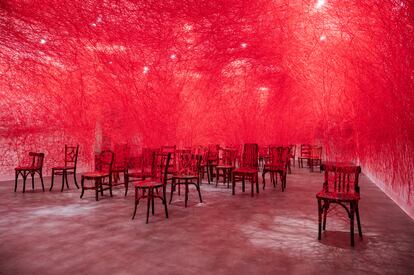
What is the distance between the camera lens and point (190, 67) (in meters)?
7.94

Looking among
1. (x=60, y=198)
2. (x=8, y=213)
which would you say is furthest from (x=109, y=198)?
(x=8, y=213)

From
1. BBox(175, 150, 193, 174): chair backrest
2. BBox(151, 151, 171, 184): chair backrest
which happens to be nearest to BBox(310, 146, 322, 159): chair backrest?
BBox(175, 150, 193, 174): chair backrest

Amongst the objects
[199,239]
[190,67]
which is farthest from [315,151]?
[199,239]

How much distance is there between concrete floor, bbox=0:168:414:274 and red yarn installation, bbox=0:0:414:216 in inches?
67.0

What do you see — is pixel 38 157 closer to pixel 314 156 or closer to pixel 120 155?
pixel 120 155

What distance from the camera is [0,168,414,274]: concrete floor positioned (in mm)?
3041

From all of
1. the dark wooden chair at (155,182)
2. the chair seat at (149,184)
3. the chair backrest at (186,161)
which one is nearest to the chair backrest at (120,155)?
the chair backrest at (186,161)

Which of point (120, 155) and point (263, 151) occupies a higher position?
point (263, 151)

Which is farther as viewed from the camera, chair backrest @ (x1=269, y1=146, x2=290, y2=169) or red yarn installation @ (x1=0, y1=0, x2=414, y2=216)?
chair backrest @ (x1=269, y1=146, x2=290, y2=169)

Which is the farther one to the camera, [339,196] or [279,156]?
[279,156]

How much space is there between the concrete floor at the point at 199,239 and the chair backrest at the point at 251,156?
1206 millimetres

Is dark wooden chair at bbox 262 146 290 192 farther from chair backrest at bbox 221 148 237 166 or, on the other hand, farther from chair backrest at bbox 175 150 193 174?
chair backrest at bbox 175 150 193 174

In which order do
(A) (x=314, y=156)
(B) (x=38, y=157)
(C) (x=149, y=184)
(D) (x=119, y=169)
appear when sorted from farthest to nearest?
(A) (x=314, y=156), (D) (x=119, y=169), (B) (x=38, y=157), (C) (x=149, y=184)

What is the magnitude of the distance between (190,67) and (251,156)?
2862 millimetres
